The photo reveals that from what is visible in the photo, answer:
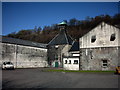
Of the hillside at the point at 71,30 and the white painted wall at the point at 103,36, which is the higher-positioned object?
the hillside at the point at 71,30

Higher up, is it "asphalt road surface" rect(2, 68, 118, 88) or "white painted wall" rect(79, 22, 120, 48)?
"white painted wall" rect(79, 22, 120, 48)

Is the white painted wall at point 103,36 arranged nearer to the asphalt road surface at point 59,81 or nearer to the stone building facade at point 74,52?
the stone building facade at point 74,52

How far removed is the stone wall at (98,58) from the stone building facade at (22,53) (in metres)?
16.5

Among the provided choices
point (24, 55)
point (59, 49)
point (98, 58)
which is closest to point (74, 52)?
point (59, 49)

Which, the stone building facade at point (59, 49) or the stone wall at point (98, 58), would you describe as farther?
the stone building facade at point (59, 49)

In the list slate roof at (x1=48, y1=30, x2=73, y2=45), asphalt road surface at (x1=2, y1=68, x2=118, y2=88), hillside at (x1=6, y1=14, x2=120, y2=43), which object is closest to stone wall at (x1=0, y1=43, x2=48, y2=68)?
slate roof at (x1=48, y1=30, x2=73, y2=45)

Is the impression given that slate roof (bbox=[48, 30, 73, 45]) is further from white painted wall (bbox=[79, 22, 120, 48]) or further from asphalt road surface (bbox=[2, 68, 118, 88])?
asphalt road surface (bbox=[2, 68, 118, 88])

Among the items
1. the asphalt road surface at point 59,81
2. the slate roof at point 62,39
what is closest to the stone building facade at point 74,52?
the slate roof at point 62,39

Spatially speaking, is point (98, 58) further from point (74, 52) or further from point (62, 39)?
point (62, 39)

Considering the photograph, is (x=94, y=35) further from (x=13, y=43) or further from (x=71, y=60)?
(x=13, y=43)

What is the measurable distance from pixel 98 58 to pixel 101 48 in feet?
6.10

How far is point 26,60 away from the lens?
35.1 m

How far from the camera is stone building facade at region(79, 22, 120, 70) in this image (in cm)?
2206

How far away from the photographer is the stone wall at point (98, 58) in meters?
22.0
